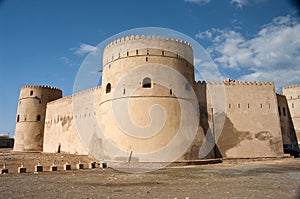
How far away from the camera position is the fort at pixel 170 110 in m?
14.0

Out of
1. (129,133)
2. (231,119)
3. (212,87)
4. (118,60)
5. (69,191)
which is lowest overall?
(69,191)

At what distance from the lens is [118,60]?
15766mm

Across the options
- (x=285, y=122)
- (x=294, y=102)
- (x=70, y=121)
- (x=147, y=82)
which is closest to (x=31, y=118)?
(x=70, y=121)

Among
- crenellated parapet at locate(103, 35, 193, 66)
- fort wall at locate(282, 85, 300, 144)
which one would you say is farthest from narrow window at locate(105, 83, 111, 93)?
fort wall at locate(282, 85, 300, 144)

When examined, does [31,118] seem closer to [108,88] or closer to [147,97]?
[108,88]

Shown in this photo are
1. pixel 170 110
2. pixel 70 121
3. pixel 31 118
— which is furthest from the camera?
pixel 31 118

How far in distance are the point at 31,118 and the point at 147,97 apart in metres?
21.9

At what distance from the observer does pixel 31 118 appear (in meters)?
30.2

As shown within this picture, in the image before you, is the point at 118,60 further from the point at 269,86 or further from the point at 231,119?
the point at 269,86

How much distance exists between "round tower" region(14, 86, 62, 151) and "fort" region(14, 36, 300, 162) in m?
7.94

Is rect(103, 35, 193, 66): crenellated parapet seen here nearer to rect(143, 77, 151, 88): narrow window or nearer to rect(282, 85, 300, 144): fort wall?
rect(143, 77, 151, 88): narrow window

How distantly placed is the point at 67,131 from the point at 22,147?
8.89 m

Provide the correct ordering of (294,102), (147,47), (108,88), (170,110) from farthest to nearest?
(294,102) → (108,88) → (147,47) → (170,110)

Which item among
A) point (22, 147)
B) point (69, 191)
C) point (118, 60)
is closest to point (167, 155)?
point (118, 60)
